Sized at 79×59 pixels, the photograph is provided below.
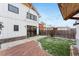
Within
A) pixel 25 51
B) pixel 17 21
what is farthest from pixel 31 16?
pixel 25 51

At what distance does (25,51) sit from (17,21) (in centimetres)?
45

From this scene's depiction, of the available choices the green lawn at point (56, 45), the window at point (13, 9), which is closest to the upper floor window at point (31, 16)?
the window at point (13, 9)

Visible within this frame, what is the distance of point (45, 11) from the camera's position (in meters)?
2.21

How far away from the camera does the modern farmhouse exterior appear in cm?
212

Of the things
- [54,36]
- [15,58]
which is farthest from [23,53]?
[54,36]

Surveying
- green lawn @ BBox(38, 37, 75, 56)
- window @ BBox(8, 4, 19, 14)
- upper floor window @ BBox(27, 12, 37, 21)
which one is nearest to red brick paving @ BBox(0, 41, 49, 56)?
green lawn @ BBox(38, 37, 75, 56)

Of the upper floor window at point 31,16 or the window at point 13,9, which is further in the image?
the upper floor window at point 31,16

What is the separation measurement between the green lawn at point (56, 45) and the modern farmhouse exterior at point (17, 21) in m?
0.20

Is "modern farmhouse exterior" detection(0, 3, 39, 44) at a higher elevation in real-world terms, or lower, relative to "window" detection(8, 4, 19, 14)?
lower

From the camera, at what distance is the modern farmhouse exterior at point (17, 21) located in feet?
6.95

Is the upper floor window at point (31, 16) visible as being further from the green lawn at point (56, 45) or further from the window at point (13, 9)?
the green lawn at point (56, 45)

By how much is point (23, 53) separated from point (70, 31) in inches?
29.9

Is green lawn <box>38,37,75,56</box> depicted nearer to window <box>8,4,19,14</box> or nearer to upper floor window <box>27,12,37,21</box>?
upper floor window <box>27,12,37,21</box>

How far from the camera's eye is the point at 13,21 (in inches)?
85.5
